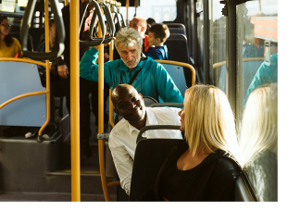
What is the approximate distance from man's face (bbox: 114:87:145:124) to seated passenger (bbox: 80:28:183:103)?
0.16 metres

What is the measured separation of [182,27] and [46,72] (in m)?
1.07

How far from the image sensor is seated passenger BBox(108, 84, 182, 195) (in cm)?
214

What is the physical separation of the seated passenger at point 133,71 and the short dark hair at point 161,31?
204 mm

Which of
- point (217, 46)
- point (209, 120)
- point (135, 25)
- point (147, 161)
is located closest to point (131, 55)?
point (135, 25)

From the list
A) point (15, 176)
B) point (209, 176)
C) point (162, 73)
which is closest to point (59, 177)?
point (15, 176)

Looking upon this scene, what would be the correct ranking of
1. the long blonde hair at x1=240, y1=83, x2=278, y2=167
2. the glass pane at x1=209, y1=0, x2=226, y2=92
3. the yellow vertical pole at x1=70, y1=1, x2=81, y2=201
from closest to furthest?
the yellow vertical pole at x1=70, y1=1, x2=81, y2=201
the long blonde hair at x1=240, y1=83, x2=278, y2=167
the glass pane at x1=209, y1=0, x2=226, y2=92

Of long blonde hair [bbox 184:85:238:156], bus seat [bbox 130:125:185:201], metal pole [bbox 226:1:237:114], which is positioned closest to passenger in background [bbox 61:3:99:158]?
bus seat [bbox 130:125:185:201]

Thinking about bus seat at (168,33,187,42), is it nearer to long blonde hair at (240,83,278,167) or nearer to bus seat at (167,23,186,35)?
bus seat at (167,23,186,35)

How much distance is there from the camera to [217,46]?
2635 millimetres

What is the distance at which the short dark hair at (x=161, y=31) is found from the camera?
8.48 ft

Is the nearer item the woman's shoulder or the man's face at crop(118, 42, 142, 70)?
the woman's shoulder

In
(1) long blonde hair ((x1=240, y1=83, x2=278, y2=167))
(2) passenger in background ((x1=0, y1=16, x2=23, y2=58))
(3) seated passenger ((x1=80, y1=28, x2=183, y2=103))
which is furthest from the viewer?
(2) passenger in background ((x1=0, y1=16, x2=23, y2=58))

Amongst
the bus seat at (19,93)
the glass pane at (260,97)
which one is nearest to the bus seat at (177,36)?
the glass pane at (260,97)
